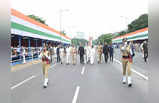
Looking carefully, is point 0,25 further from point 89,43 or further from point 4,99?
point 89,43

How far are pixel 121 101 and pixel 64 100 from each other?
1.67 m

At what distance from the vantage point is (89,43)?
18094 millimetres

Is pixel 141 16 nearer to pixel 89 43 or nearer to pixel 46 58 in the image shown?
pixel 89 43

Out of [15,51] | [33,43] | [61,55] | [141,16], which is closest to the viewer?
[15,51]

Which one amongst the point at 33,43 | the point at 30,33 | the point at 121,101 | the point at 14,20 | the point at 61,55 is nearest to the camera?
the point at 121,101

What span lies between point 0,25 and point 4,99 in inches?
18.1

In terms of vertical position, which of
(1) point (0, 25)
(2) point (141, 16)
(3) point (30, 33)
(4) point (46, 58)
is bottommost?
(4) point (46, 58)

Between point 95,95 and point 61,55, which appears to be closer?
point 95,95

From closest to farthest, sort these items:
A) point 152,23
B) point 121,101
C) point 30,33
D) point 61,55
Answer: point 152,23
point 121,101
point 61,55
point 30,33

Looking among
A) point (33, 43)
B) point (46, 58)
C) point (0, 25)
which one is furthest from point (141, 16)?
point (0, 25)

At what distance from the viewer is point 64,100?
5.21m

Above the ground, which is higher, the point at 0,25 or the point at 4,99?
the point at 0,25

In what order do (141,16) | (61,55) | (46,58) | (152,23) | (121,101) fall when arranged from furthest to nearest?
(141,16)
(61,55)
(46,58)
(121,101)
(152,23)

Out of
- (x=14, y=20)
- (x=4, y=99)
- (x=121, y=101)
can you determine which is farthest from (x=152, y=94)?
(x=14, y=20)
